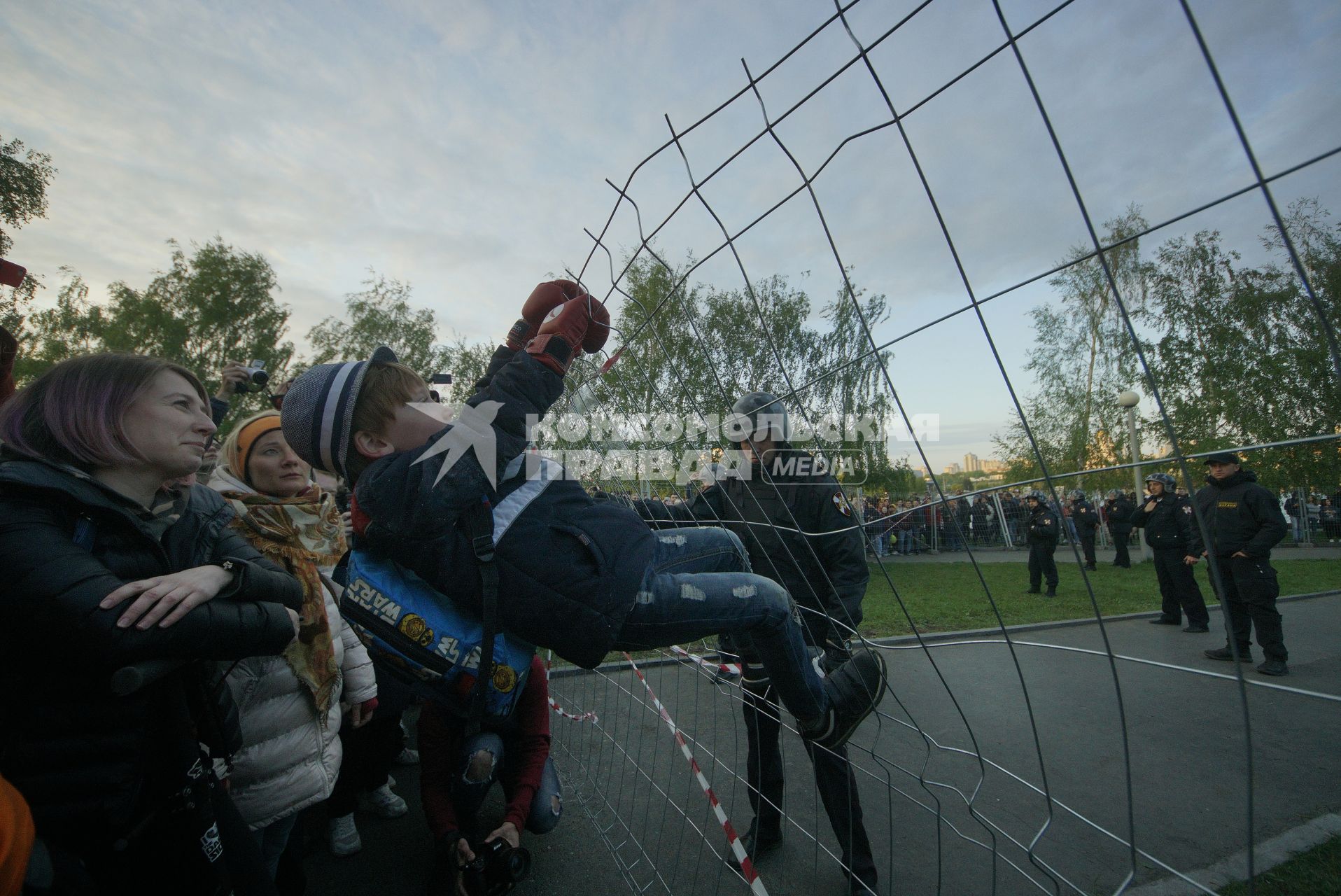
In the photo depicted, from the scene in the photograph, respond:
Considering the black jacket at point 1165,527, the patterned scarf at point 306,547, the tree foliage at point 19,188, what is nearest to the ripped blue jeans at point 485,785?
the patterned scarf at point 306,547

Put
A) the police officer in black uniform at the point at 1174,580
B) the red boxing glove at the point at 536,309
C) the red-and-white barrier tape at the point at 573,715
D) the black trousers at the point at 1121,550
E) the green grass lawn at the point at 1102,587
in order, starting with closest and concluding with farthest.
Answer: the green grass lawn at the point at 1102,587 < the police officer in black uniform at the point at 1174,580 < the black trousers at the point at 1121,550 < the red boxing glove at the point at 536,309 < the red-and-white barrier tape at the point at 573,715

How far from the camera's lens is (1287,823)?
236cm

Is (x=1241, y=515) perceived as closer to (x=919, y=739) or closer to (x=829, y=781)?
(x=829, y=781)

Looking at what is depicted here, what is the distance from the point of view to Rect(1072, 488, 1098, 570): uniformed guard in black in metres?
1.55

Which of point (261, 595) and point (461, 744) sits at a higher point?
point (261, 595)

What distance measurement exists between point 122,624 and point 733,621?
124 centimetres

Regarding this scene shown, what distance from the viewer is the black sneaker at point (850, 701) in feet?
5.38

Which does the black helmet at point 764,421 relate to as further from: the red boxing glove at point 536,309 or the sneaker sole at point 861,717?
the sneaker sole at point 861,717

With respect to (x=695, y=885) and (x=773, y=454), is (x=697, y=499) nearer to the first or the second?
(x=773, y=454)

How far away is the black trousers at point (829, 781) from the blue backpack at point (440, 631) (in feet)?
2.73

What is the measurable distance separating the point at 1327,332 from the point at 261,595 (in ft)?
6.41

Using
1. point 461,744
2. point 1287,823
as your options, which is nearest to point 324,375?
point 461,744

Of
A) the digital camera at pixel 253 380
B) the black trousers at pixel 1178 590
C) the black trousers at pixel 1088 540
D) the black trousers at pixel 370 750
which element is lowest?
the black trousers at pixel 370 750

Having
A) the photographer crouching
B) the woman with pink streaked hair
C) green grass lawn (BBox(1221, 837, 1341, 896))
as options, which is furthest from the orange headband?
green grass lawn (BBox(1221, 837, 1341, 896))
